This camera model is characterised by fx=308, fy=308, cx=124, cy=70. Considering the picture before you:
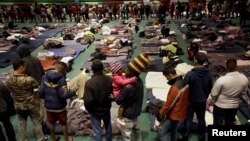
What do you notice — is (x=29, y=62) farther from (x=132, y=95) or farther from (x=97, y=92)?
(x=132, y=95)

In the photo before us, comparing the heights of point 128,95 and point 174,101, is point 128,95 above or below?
above

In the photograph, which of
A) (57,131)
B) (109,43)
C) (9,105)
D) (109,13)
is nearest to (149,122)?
(57,131)

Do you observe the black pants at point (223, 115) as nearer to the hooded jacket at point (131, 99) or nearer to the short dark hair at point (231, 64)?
the short dark hair at point (231, 64)

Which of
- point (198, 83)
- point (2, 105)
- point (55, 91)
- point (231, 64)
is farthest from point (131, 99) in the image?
point (2, 105)

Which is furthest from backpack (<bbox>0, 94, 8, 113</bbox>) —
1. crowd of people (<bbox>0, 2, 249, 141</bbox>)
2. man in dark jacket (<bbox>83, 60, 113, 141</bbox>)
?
man in dark jacket (<bbox>83, 60, 113, 141</bbox>)

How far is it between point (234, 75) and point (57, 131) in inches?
151

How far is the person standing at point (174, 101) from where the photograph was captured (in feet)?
16.5

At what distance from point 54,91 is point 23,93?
1.89 ft

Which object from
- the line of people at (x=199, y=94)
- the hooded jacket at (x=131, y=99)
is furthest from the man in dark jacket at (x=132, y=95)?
the line of people at (x=199, y=94)

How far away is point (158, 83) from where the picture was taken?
359 inches

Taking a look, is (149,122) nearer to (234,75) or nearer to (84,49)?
(234,75)

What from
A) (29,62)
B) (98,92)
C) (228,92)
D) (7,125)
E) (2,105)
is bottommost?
(7,125)

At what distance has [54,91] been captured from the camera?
5.43 meters

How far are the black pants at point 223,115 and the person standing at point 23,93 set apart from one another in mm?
3277
